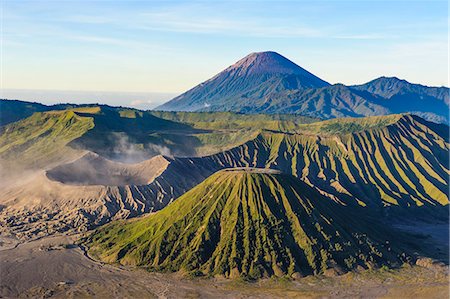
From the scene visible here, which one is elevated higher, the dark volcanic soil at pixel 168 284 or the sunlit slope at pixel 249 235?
the sunlit slope at pixel 249 235

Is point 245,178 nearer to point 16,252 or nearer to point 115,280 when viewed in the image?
point 115,280

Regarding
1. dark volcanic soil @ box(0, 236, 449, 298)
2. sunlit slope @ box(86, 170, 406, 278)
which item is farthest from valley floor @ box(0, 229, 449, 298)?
sunlit slope @ box(86, 170, 406, 278)

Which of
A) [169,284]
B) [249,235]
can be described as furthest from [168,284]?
[249,235]

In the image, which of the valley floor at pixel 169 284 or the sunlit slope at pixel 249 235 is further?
the sunlit slope at pixel 249 235

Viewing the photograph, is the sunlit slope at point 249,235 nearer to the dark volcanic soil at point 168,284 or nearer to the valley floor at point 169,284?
the valley floor at point 169,284

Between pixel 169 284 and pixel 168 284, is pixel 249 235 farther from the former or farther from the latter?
pixel 168 284

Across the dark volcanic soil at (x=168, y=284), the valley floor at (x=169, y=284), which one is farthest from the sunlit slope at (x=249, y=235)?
the dark volcanic soil at (x=168, y=284)

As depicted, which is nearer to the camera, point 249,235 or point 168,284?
point 168,284
